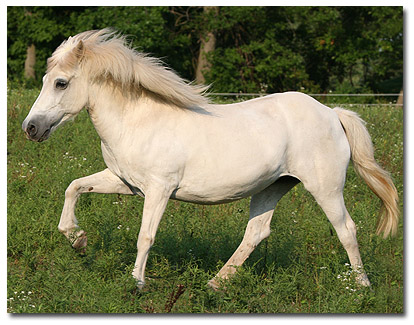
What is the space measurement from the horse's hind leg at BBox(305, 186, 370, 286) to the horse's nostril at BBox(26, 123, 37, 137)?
8.82 feet

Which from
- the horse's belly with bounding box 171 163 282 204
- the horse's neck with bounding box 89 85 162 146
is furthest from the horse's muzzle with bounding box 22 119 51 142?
the horse's belly with bounding box 171 163 282 204

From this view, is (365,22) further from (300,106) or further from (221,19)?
(300,106)

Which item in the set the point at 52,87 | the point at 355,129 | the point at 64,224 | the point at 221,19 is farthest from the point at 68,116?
the point at 221,19

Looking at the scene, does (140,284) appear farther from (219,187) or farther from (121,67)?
(121,67)

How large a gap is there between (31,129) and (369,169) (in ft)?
11.5

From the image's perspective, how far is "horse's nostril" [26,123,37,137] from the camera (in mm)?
4590

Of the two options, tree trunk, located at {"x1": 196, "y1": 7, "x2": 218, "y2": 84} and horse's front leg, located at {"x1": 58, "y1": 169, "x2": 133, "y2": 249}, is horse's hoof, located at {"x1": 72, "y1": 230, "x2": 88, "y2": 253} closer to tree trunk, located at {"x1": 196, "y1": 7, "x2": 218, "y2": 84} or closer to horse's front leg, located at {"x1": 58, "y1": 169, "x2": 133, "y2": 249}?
horse's front leg, located at {"x1": 58, "y1": 169, "x2": 133, "y2": 249}

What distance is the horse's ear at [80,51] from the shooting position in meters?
4.80

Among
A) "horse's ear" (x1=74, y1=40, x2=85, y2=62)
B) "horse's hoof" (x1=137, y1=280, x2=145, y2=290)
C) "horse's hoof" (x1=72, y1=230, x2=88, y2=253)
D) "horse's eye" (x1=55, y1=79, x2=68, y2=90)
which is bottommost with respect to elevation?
"horse's hoof" (x1=137, y1=280, x2=145, y2=290)

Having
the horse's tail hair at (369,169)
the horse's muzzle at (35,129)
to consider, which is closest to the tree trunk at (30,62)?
the horse's tail hair at (369,169)

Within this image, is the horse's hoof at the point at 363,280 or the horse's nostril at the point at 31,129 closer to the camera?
the horse's nostril at the point at 31,129

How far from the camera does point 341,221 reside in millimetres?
5750

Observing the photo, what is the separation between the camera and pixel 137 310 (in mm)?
4840

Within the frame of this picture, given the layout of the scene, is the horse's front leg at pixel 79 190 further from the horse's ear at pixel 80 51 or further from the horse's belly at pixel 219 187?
the horse's ear at pixel 80 51
